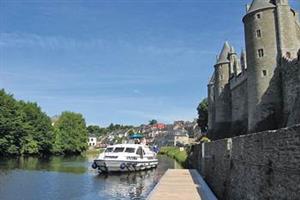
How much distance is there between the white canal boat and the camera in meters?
36.1

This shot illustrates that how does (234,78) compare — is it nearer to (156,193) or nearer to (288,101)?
(288,101)

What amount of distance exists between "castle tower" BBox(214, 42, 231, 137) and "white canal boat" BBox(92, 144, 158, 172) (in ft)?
43.1

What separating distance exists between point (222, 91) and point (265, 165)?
40678mm

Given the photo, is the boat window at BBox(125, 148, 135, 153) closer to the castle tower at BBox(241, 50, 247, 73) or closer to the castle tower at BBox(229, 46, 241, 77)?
the castle tower at BBox(241, 50, 247, 73)

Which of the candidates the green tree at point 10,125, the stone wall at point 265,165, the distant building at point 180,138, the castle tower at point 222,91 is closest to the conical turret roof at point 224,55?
the castle tower at point 222,91

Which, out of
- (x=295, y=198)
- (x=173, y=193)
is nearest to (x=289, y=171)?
(x=295, y=198)

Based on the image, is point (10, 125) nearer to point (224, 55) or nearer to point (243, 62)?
Result: point (224, 55)

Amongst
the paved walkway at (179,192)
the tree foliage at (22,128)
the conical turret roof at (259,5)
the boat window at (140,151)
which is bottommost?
the paved walkway at (179,192)

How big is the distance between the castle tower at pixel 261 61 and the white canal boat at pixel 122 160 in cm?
1186

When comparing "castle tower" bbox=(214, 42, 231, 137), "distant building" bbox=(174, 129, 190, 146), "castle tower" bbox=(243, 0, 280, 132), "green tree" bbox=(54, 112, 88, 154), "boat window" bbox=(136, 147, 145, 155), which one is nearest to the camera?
"castle tower" bbox=(243, 0, 280, 132)

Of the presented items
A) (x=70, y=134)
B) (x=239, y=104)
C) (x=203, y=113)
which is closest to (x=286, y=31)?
(x=239, y=104)

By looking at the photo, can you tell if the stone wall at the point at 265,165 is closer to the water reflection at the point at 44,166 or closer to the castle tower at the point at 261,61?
the castle tower at the point at 261,61

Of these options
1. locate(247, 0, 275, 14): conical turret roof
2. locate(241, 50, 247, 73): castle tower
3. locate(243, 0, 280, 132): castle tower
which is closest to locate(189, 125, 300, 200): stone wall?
locate(243, 0, 280, 132): castle tower

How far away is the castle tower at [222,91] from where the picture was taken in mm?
49281
